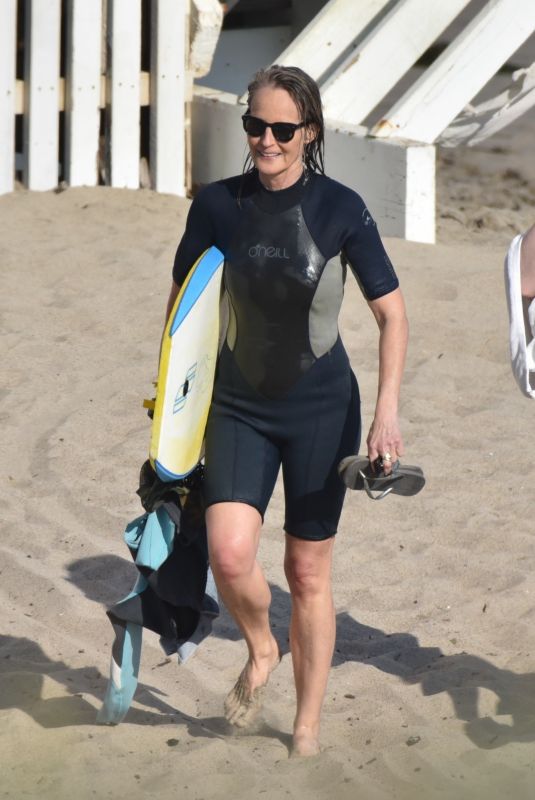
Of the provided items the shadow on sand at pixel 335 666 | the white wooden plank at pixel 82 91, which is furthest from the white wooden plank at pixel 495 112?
the shadow on sand at pixel 335 666

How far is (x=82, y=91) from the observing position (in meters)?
8.16

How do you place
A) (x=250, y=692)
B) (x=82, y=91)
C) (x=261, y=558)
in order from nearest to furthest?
(x=250, y=692) → (x=261, y=558) → (x=82, y=91)

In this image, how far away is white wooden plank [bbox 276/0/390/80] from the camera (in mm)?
8836

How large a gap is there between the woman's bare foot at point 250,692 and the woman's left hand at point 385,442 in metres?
0.72

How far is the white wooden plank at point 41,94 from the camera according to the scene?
795cm

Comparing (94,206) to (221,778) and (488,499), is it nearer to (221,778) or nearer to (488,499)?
(488,499)

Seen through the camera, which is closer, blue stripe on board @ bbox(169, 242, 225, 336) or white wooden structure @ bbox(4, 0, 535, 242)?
blue stripe on board @ bbox(169, 242, 225, 336)

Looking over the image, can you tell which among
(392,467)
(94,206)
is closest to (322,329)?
(392,467)

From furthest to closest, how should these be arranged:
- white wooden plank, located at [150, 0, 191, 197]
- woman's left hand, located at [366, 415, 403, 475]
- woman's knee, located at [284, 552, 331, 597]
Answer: white wooden plank, located at [150, 0, 191, 197], woman's knee, located at [284, 552, 331, 597], woman's left hand, located at [366, 415, 403, 475]

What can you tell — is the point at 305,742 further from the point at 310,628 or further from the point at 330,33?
the point at 330,33

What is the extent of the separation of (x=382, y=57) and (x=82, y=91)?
213 cm

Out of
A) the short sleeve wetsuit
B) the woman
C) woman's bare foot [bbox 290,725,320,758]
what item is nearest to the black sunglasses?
the woman

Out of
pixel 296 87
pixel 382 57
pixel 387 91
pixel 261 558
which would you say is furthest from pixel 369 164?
pixel 296 87

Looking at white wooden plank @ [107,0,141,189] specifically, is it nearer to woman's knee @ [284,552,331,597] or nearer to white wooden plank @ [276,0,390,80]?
white wooden plank @ [276,0,390,80]
